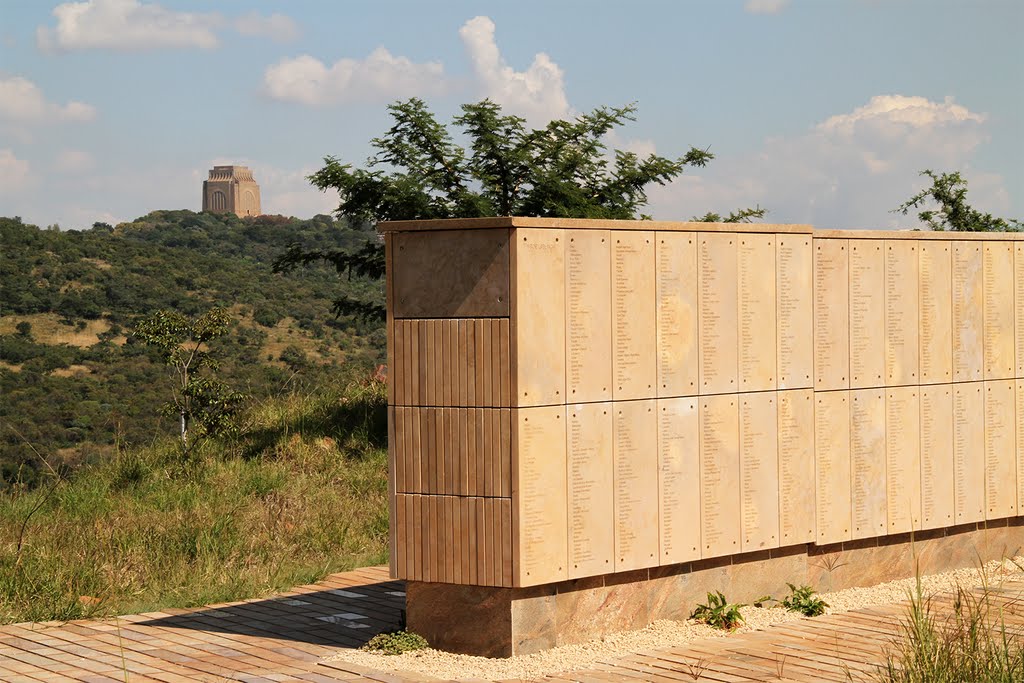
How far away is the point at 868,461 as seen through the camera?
9469 millimetres

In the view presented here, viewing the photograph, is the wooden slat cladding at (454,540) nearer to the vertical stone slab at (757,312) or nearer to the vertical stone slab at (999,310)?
the vertical stone slab at (757,312)

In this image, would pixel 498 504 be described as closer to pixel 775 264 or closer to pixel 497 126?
pixel 775 264

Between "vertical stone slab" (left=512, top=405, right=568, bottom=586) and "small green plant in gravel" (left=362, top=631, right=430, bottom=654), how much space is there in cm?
69

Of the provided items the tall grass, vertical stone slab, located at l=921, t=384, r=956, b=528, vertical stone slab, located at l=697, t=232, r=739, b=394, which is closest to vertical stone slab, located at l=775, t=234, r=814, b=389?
vertical stone slab, located at l=697, t=232, r=739, b=394

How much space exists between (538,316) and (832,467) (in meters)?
2.78

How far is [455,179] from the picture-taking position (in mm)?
20469

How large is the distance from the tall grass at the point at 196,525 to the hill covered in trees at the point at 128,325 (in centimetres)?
887

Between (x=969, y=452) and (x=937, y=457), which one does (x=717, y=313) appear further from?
(x=969, y=452)

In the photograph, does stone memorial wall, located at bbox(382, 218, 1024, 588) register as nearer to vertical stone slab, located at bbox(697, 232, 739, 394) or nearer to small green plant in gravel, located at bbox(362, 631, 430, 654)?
vertical stone slab, located at bbox(697, 232, 739, 394)

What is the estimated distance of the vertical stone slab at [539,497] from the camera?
7.56 meters

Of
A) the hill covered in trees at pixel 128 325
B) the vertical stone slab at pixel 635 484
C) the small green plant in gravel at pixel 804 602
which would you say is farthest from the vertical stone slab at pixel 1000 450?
the hill covered in trees at pixel 128 325

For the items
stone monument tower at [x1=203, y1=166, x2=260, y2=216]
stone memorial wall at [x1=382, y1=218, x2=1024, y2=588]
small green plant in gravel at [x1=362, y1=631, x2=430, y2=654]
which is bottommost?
small green plant in gravel at [x1=362, y1=631, x2=430, y2=654]

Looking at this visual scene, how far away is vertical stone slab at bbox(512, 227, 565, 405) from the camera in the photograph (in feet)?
24.8

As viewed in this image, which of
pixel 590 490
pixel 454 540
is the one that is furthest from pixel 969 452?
pixel 454 540
